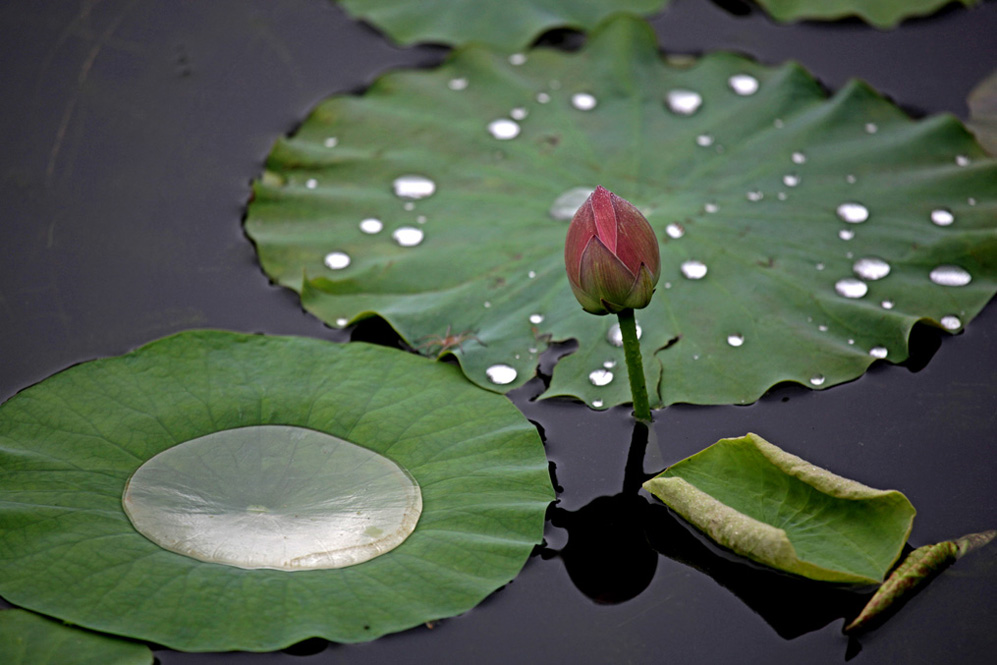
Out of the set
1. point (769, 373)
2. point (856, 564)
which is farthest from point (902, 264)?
point (856, 564)

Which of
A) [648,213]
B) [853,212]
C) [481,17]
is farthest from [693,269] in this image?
[481,17]

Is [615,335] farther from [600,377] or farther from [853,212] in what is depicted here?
[853,212]

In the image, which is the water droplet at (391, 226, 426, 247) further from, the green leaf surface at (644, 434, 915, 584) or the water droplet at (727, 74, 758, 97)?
the water droplet at (727, 74, 758, 97)

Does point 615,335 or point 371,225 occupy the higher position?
point 371,225

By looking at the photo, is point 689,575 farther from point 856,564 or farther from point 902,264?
point 902,264

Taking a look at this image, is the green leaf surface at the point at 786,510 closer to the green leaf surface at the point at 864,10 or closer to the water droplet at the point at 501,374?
the water droplet at the point at 501,374
